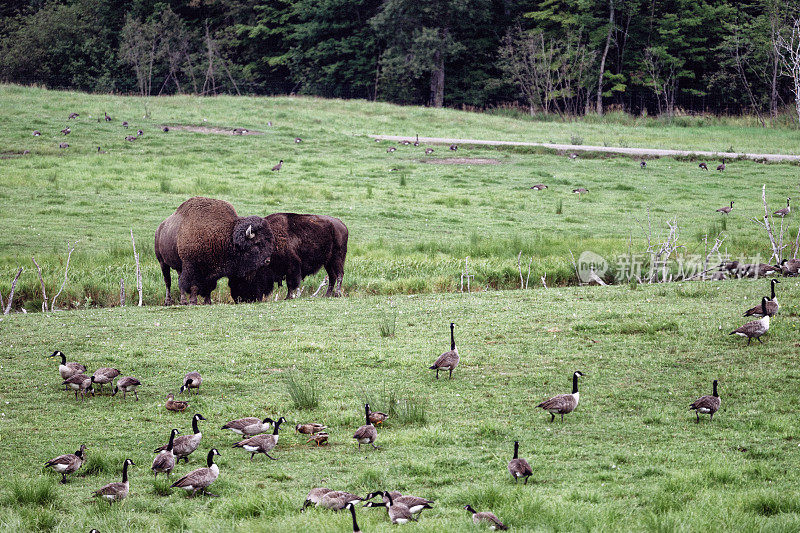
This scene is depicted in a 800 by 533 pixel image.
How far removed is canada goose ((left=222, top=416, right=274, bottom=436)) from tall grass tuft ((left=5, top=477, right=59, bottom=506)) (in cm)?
195

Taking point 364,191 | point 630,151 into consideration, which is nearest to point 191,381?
point 364,191

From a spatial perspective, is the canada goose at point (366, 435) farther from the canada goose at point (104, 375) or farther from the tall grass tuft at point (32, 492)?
the canada goose at point (104, 375)

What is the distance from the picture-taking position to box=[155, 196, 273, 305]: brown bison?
17.9 metres

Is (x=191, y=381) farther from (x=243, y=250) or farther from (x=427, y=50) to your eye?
(x=427, y=50)

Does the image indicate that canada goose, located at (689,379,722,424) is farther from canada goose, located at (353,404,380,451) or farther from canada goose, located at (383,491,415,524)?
canada goose, located at (383,491,415,524)

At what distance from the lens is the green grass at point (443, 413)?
724 centimetres

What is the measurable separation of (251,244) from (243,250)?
0.22 m

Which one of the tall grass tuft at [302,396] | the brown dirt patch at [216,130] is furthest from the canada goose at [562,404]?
the brown dirt patch at [216,130]

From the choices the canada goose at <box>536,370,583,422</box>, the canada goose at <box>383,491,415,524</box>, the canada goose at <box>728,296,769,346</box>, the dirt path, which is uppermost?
the dirt path

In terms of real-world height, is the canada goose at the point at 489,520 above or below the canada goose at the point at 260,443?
above

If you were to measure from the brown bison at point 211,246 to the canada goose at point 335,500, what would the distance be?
11.3 meters

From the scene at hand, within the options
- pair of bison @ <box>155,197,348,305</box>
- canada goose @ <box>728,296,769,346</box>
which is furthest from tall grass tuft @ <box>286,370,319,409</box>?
pair of bison @ <box>155,197,348,305</box>

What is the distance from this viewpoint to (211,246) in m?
17.9

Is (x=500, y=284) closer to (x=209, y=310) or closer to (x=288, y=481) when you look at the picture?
(x=209, y=310)
